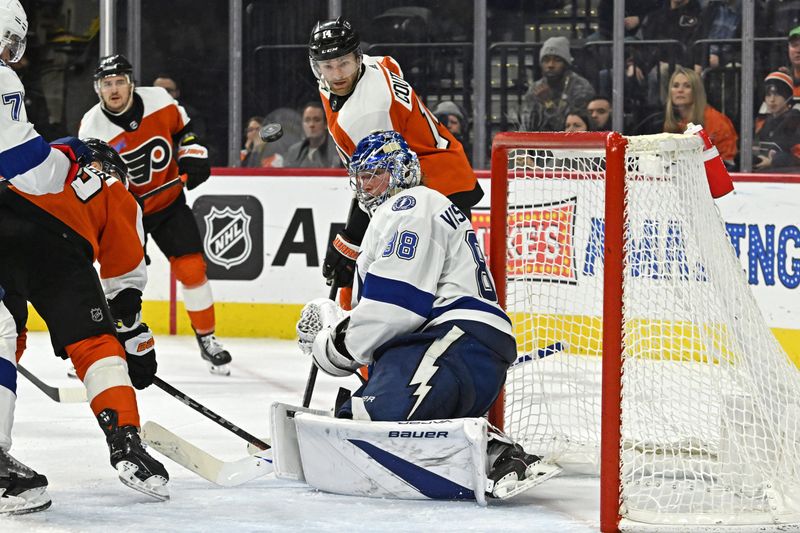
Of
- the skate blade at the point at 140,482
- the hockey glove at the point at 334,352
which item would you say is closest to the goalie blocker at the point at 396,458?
the hockey glove at the point at 334,352

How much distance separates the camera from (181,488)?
2832 millimetres

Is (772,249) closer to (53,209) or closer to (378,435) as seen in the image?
(378,435)

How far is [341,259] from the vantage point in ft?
11.0

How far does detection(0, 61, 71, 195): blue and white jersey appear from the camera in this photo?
2.51m

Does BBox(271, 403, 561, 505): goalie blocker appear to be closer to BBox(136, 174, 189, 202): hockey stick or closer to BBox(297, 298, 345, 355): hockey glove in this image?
BBox(297, 298, 345, 355): hockey glove

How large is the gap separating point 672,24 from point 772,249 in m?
1.09

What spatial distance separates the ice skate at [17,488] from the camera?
2520mm

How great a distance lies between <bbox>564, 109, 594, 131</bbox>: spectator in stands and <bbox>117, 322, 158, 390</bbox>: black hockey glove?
9.39 ft

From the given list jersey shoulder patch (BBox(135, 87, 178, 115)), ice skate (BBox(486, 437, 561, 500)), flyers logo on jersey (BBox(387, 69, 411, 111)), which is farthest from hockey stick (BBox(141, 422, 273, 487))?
jersey shoulder patch (BBox(135, 87, 178, 115))

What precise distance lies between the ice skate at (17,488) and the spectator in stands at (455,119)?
10.7 ft

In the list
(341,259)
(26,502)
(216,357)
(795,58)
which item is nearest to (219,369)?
(216,357)

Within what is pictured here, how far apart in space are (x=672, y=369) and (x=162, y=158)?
220 cm

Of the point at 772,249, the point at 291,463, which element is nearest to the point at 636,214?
the point at 291,463

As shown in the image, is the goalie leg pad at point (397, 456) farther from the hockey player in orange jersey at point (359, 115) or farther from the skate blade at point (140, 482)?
the hockey player in orange jersey at point (359, 115)
